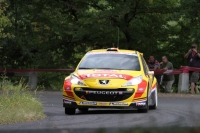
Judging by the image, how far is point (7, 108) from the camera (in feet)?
47.0

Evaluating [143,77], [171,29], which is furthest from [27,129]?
[171,29]

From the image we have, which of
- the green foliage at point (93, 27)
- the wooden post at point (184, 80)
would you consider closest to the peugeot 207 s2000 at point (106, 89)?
the wooden post at point (184, 80)

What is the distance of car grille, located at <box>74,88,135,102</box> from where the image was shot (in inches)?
624

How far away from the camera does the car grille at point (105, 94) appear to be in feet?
52.0

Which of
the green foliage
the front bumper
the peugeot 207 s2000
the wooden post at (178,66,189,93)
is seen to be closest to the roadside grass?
the front bumper

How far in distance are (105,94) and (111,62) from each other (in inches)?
64.4

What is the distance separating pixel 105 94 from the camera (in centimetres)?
1585

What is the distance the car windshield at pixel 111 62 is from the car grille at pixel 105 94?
4.00ft

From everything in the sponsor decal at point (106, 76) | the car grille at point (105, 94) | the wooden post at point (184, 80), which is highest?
the sponsor decal at point (106, 76)

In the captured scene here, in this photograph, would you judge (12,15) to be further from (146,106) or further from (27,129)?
(27,129)

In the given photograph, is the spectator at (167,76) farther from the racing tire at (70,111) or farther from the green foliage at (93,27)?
the racing tire at (70,111)

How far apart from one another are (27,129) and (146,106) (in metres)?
4.88

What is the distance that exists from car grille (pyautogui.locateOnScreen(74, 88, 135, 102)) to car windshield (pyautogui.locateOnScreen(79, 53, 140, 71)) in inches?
48.0

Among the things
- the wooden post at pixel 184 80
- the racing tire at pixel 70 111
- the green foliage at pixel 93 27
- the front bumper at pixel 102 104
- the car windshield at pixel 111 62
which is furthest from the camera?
the green foliage at pixel 93 27
